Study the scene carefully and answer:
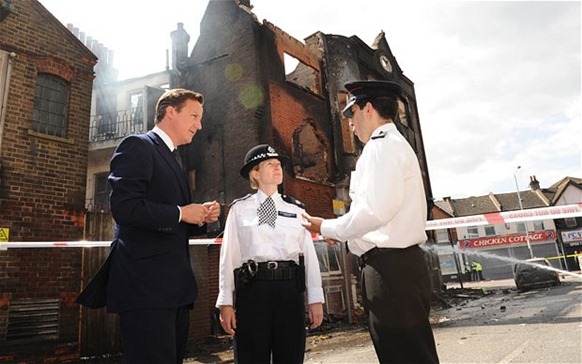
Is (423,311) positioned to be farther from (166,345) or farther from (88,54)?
(88,54)

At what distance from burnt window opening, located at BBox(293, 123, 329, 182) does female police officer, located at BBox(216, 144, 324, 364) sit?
436 inches

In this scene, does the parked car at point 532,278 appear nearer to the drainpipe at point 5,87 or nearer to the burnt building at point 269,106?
the burnt building at point 269,106

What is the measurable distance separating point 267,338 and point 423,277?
1204 millimetres

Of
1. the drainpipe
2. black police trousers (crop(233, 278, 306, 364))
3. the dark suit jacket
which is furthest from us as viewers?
the drainpipe

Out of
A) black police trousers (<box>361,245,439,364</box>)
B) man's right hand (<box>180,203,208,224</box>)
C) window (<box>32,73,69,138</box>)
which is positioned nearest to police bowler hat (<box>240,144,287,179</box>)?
man's right hand (<box>180,203,208,224</box>)

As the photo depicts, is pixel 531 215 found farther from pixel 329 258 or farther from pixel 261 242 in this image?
pixel 329 258

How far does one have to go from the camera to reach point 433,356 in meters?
1.95

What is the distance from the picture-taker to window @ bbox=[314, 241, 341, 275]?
12.4 metres

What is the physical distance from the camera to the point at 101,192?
1620cm

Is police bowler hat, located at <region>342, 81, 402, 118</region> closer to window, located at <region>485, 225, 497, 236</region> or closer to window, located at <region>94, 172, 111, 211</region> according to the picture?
window, located at <region>94, 172, 111, 211</region>

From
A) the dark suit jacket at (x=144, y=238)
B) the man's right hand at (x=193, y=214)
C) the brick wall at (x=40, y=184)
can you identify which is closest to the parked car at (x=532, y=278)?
the brick wall at (x=40, y=184)

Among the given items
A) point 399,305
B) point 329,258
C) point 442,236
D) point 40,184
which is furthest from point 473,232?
point 399,305

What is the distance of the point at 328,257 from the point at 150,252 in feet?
36.2

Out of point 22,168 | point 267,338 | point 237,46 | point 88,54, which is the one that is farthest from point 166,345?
point 237,46
